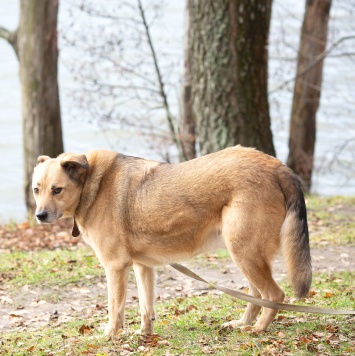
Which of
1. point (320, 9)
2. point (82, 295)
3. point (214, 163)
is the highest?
point (320, 9)

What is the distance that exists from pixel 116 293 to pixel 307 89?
13.8 metres

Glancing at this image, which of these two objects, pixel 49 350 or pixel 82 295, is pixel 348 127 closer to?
pixel 82 295

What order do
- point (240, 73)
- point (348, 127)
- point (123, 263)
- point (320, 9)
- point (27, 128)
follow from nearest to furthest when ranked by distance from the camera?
point (123, 263) → point (240, 73) → point (27, 128) → point (320, 9) → point (348, 127)

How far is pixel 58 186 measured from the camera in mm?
6484

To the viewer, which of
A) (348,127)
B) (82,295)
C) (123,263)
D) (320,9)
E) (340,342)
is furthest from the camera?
(348,127)

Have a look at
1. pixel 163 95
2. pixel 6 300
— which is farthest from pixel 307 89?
pixel 6 300

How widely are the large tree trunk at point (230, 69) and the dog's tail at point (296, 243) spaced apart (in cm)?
644

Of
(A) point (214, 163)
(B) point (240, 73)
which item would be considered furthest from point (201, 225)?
(B) point (240, 73)

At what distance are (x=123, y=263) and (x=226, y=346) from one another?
4.02 feet

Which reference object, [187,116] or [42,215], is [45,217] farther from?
[187,116]

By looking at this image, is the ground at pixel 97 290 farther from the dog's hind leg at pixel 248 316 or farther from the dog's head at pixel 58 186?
the dog's head at pixel 58 186

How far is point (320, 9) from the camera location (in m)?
19.0

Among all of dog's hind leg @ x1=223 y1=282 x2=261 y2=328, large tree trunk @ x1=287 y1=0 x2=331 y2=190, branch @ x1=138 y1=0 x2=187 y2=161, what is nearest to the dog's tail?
dog's hind leg @ x1=223 y1=282 x2=261 y2=328

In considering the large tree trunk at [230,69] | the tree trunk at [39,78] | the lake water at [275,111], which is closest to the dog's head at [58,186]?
the large tree trunk at [230,69]
